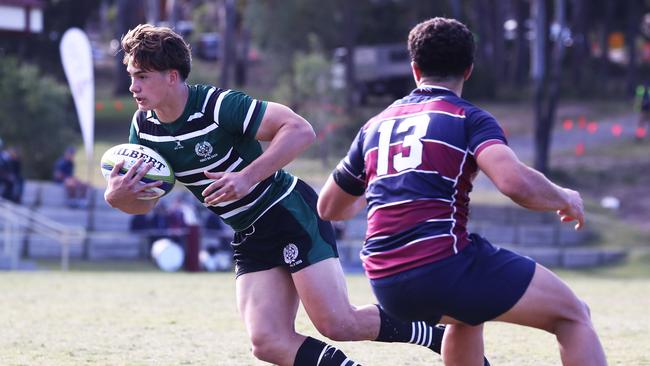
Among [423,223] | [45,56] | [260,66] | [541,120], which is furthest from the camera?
[260,66]

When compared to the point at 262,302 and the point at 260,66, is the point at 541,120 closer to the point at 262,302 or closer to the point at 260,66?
the point at 262,302

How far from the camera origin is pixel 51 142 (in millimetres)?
26688

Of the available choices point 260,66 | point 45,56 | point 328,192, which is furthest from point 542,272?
point 260,66

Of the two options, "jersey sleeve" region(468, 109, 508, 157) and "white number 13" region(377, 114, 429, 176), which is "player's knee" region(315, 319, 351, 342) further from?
"jersey sleeve" region(468, 109, 508, 157)

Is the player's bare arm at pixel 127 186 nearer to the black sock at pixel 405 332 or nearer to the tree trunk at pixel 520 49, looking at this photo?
the black sock at pixel 405 332

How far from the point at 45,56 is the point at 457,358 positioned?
1643 inches

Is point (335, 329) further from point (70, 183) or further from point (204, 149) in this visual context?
point (70, 183)

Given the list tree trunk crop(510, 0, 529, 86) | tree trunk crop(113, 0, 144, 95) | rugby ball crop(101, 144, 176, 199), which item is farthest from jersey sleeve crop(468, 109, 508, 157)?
tree trunk crop(510, 0, 529, 86)

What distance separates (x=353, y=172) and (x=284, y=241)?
113 cm

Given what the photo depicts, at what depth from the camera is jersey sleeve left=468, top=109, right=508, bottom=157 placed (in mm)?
4395

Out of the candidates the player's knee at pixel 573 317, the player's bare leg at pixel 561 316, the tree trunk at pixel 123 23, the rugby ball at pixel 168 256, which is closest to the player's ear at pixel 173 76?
the player's bare leg at pixel 561 316

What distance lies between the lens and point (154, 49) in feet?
18.2

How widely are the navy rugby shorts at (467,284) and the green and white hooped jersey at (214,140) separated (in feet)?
4.67

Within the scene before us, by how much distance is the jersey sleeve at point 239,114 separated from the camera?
562cm
